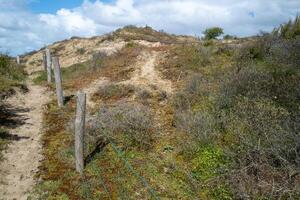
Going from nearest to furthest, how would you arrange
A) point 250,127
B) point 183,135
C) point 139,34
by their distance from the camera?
point 250,127 < point 183,135 < point 139,34

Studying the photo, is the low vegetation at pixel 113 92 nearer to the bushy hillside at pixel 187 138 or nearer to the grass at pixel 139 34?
the bushy hillside at pixel 187 138

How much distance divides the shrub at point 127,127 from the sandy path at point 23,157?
1.92m

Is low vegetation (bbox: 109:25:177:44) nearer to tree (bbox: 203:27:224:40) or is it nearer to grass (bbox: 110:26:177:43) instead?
grass (bbox: 110:26:177:43)

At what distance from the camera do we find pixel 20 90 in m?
18.9

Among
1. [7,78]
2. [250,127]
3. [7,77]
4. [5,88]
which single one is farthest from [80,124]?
[7,77]

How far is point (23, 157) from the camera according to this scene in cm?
1155

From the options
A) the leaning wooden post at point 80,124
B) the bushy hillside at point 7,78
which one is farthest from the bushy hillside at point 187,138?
the bushy hillside at point 7,78

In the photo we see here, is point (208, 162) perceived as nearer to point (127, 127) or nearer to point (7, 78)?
point (127, 127)

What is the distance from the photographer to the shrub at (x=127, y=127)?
1192cm

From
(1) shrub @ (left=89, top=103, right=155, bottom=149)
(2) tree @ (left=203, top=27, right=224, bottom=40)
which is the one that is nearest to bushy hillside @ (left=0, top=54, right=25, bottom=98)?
(1) shrub @ (left=89, top=103, right=155, bottom=149)

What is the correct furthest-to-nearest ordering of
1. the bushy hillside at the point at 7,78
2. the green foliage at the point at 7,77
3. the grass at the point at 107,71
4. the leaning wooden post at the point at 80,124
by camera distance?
1. the grass at the point at 107,71
2. the green foliage at the point at 7,77
3. the bushy hillside at the point at 7,78
4. the leaning wooden post at the point at 80,124

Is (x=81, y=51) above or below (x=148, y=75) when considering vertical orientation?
above

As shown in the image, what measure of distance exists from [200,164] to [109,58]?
53.3 ft

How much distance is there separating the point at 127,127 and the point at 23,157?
3.03 m
